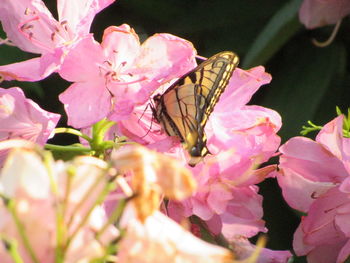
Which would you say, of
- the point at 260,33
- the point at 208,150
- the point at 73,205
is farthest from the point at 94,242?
the point at 260,33

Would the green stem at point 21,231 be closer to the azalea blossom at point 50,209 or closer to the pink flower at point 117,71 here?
the azalea blossom at point 50,209

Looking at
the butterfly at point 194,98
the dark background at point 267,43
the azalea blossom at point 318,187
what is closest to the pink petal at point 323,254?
the azalea blossom at point 318,187

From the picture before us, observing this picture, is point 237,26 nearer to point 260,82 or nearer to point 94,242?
point 260,82

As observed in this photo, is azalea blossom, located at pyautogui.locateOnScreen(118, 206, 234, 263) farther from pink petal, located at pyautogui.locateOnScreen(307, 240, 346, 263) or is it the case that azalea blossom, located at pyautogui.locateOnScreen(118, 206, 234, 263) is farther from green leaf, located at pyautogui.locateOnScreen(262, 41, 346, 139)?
green leaf, located at pyautogui.locateOnScreen(262, 41, 346, 139)

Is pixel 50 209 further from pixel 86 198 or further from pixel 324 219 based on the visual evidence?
pixel 324 219

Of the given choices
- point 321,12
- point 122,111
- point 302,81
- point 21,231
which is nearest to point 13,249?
point 21,231
